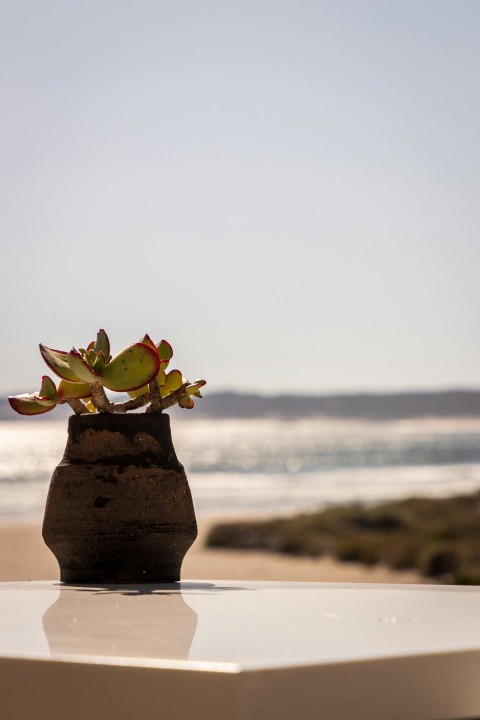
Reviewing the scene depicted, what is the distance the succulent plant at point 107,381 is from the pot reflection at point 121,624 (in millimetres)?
447

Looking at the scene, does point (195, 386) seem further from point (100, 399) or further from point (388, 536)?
point (388, 536)

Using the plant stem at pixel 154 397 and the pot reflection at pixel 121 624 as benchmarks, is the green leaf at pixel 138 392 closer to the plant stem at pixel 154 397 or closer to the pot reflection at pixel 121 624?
the plant stem at pixel 154 397

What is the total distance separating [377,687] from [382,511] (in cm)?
2045

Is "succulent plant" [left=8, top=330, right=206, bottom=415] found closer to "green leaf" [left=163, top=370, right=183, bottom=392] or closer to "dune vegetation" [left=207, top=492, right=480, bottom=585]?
"green leaf" [left=163, top=370, right=183, bottom=392]

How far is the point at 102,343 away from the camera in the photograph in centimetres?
230

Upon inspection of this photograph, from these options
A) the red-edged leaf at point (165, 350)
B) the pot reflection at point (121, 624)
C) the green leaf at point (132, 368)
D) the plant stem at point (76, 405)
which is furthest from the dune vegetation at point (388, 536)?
the pot reflection at point (121, 624)

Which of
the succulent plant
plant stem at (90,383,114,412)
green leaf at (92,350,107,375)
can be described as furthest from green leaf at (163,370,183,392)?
green leaf at (92,350,107,375)

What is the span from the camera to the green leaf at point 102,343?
2.29 meters

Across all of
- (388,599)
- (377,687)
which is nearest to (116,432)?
(388,599)

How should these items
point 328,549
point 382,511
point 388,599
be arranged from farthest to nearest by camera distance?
point 382,511, point 328,549, point 388,599

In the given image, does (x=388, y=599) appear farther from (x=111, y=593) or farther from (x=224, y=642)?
(x=224, y=642)

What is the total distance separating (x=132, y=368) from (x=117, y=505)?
266mm

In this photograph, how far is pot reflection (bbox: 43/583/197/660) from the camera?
1188 millimetres

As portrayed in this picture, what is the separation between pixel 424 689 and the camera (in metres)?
1.17
